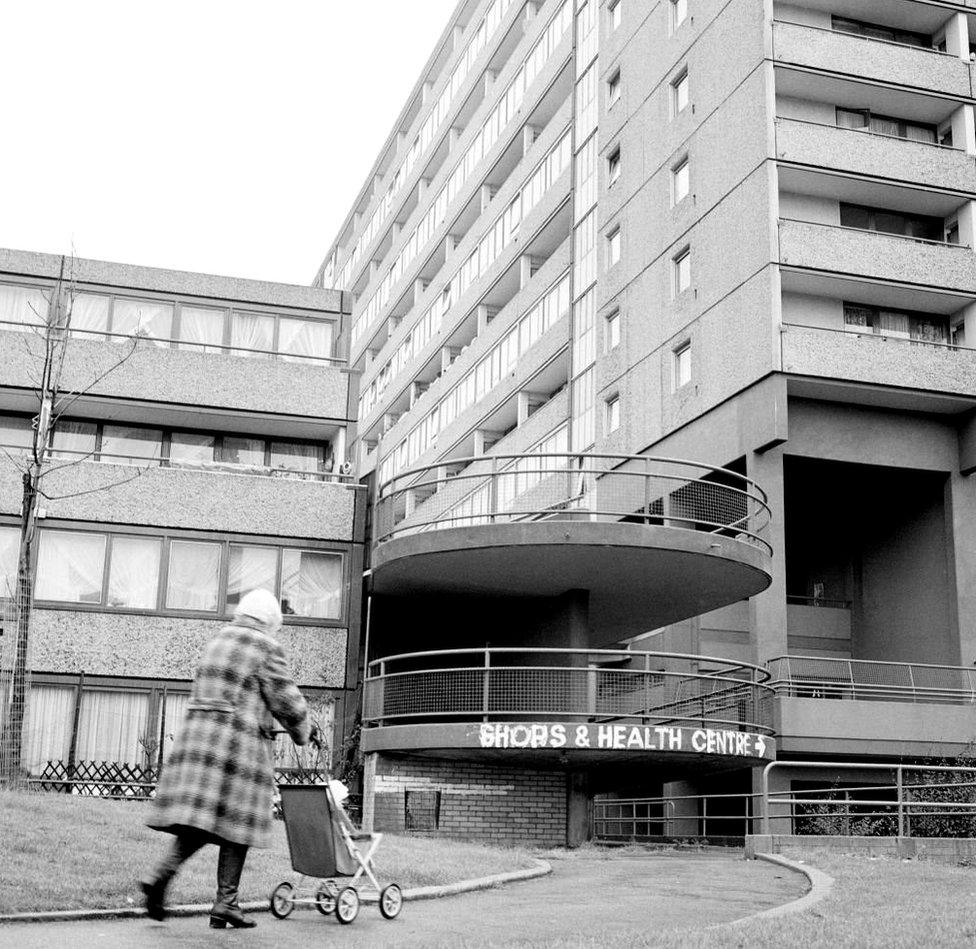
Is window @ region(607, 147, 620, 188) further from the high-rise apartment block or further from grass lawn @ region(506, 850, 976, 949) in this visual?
grass lawn @ region(506, 850, 976, 949)

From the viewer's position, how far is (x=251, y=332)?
29.9m

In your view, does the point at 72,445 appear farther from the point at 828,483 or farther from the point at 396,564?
the point at 828,483

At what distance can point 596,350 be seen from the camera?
4306cm

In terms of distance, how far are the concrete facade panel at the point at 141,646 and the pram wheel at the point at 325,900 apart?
43.2 feet

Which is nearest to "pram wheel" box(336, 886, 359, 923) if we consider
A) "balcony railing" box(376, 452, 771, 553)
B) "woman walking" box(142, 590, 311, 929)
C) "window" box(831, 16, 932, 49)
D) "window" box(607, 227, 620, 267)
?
"woman walking" box(142, 590, 311, 929)

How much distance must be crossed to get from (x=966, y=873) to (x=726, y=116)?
2570 cm

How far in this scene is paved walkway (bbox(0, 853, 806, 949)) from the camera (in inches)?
329

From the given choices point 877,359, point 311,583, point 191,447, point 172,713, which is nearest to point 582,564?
point 311,583

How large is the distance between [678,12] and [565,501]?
22854 millimetres

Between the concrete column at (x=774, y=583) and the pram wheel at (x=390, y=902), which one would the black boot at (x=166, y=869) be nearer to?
the pram wheel at (x=390, y=902)

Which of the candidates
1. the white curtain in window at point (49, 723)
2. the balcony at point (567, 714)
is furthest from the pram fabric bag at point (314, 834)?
the white curtain in window at point (49, 723)

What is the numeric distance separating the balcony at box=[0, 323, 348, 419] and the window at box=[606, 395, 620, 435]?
→ 544 inches

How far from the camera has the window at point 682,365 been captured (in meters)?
36.8

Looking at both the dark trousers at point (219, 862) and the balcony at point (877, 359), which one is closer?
the dark trousers at point (219, 862)
